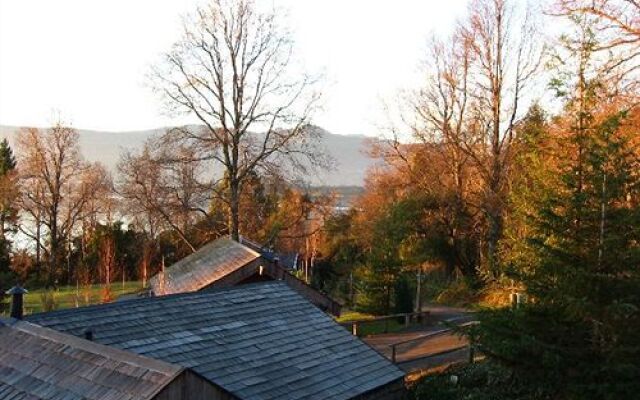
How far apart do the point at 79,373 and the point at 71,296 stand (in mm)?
27941

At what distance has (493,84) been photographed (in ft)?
89.0

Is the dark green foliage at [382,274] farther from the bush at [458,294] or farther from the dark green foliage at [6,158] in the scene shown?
the dark green foliage at [6,158]

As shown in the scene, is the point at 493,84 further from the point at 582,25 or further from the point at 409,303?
the point at 582,25

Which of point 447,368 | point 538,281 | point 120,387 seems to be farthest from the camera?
point 447,368

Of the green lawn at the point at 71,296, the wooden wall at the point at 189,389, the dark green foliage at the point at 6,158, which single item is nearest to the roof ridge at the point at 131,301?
the wooden wall at the point at 189,389

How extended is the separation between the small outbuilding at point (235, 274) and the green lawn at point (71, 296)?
890 cm

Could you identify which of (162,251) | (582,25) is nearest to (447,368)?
(582,25)

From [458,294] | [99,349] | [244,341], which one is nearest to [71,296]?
[458,294]

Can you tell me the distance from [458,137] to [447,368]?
49.8 ft

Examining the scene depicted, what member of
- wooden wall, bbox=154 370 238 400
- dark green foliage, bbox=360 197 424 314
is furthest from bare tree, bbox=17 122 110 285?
wooden wall, bbox=154 370 238 400

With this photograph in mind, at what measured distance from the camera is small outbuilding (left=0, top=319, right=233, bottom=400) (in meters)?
6.86

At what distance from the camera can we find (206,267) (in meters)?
20.6

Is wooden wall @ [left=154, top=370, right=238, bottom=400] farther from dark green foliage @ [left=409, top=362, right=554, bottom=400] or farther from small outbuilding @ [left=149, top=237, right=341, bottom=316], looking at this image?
small outbuilding @ [left=149, top=237, right=341, bottom=316]

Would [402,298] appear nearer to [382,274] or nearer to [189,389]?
[382,274]
